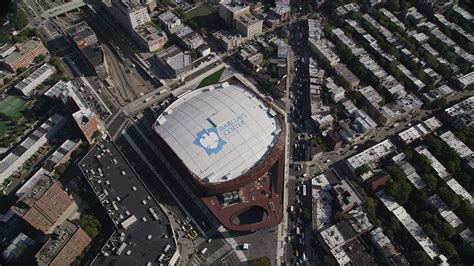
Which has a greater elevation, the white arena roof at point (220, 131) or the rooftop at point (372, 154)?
the white arena roof at point (220, 131)

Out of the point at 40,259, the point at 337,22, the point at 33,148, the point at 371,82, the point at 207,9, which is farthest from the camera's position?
the point at 207,9

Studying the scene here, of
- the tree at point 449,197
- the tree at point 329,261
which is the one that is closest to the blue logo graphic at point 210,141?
the tree at point 329,261

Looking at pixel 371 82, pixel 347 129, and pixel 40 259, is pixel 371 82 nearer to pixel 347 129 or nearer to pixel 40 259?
pixel 347 129

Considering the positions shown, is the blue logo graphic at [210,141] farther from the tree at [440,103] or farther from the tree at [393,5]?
the tree at [393,5]

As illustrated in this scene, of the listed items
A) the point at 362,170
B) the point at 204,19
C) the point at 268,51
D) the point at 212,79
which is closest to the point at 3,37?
the point at 204,19

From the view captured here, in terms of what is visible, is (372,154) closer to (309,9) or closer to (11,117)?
(309,9)

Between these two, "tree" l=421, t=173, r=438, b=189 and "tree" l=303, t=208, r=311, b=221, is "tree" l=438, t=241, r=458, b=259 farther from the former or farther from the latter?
"tree" l=303, t=208, r=311, b=221

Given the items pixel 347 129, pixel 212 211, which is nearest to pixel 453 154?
pixel 347 129
